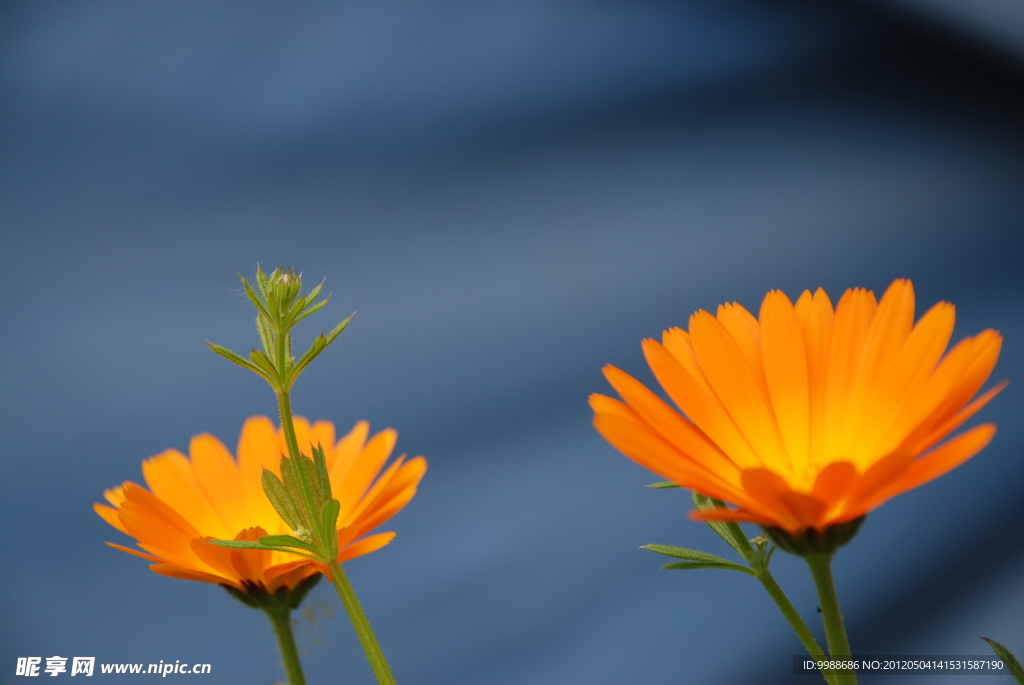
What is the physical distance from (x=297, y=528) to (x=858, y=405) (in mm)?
105

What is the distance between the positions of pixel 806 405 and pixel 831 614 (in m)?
0.04

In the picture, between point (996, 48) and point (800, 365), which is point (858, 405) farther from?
point (996, 48)

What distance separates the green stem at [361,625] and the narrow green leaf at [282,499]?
0.01m

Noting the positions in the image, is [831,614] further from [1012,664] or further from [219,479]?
[219,479]

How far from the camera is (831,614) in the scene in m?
0.13

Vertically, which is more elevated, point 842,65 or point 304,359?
point 842,65

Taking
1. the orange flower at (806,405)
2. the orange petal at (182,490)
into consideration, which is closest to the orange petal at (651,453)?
the orange flower at (806,405)

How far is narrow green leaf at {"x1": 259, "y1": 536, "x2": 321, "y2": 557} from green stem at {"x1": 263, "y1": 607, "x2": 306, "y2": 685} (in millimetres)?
39

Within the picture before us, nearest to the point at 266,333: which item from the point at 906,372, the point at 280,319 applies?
the point at 280,319

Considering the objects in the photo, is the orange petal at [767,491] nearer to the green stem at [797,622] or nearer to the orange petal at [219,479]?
the green stem at [797,622]

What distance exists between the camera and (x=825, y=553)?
0.43 ft

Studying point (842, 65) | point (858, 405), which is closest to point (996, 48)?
point (842, 65)

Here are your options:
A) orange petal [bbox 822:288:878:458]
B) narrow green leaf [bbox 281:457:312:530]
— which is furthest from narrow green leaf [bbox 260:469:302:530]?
orange petal [bbox 822:288:878:458]

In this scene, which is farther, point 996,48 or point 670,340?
point 996,48
